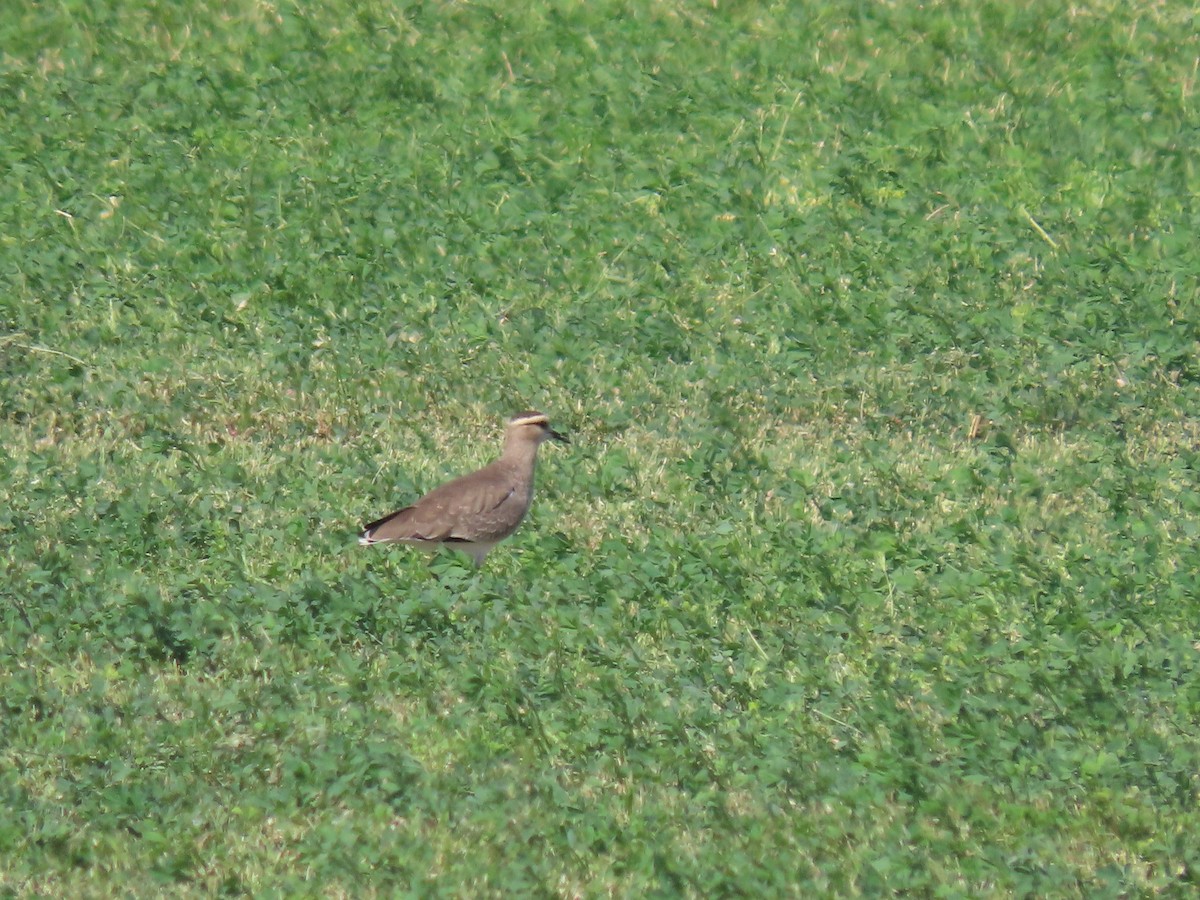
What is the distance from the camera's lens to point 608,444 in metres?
11.0

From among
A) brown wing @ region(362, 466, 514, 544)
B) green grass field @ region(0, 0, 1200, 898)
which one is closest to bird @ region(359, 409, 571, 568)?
brown wing @ region(362, 466, 514, 544)

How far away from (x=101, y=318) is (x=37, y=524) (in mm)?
3110

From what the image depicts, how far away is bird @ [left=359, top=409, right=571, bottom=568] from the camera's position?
9305 millimetres

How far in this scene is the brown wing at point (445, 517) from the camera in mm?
9273

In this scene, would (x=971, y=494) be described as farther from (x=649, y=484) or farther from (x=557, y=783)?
(x=557, y=783)

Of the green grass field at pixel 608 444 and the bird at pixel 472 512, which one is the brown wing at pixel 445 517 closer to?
the bird at pixel 472 512

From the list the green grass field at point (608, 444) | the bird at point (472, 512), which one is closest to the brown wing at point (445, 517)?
the bird at point (472, 512)

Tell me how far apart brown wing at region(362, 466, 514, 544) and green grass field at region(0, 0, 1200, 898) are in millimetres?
191

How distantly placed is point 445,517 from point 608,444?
1.87 meters

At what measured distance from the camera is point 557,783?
7.57 metres

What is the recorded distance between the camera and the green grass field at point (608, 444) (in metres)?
7.39

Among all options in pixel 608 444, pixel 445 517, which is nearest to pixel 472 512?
pixel 445 517

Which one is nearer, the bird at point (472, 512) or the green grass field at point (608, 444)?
the green grass field at point (608, 444)

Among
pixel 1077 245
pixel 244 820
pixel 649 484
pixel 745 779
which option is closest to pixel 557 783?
pixel 745 779
